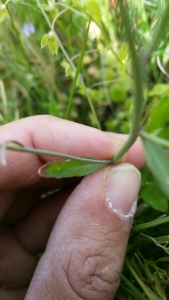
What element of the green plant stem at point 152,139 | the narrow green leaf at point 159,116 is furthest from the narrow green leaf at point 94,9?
the green plant stem at point 152,139

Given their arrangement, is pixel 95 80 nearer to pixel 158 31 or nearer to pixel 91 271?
pixel 91 271

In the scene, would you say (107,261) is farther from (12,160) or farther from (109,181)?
(12,160)

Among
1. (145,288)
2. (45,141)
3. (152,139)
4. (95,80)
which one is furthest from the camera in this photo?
(95,80)

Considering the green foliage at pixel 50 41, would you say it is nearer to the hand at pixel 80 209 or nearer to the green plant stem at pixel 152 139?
the hand at pixel 80 209

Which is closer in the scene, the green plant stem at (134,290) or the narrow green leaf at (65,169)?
the narrow green leaf at (65,169)

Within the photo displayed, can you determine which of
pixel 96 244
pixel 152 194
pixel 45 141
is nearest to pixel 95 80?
pixel 45 141

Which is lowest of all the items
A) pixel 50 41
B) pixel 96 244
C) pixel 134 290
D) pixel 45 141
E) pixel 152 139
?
pixel 134 290

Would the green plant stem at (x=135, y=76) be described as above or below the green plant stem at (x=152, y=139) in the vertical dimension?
above
